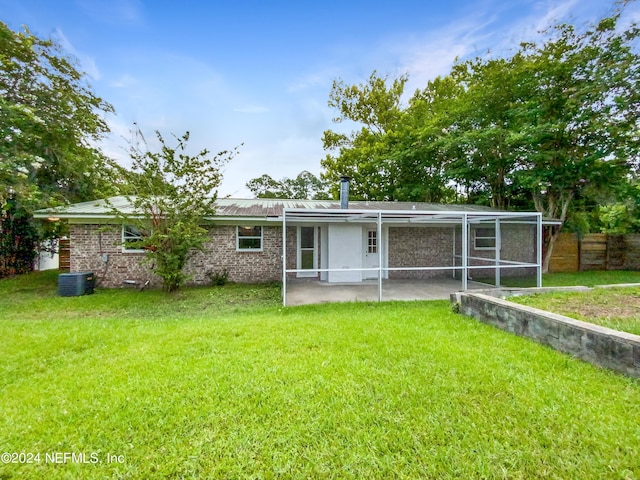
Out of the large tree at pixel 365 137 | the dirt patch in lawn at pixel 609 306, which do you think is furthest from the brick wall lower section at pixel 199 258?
the large tree at pixel 365 137

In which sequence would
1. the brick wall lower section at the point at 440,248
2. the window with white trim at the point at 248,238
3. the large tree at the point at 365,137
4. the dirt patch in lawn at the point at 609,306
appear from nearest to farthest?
1. the dirt patch in lawn at the point at 609,306
2. the window with white trim at the point at 248,238
3. the brick wall lower section at the point at 440,248
4. the large tree at the point at 365,137

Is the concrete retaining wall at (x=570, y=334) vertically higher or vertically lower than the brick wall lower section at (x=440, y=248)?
lower

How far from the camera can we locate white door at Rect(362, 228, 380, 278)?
11.2m

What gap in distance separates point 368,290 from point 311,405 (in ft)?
21.5

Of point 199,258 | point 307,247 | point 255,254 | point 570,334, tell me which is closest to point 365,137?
point 307,247

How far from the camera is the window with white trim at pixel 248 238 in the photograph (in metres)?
10.4

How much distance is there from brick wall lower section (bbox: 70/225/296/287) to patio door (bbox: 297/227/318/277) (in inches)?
9.6

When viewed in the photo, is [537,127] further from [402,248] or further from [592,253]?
[592,253]

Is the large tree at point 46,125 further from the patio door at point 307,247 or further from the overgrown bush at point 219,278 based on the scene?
the patio door at point 307,247

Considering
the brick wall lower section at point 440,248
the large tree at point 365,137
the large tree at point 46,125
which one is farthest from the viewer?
the large tree at point 365,137

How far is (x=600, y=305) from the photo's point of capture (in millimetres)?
5234

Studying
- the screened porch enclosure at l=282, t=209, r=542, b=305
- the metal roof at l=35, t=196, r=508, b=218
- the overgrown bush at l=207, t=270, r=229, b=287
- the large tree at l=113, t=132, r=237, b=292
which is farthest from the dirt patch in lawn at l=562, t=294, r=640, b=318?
the overgrown bush at l=207, t=270, r=229, b=287

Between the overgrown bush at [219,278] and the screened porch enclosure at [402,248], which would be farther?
the screened porch enclosure at [402,248]

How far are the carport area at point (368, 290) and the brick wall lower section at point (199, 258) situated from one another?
1.18 metres
